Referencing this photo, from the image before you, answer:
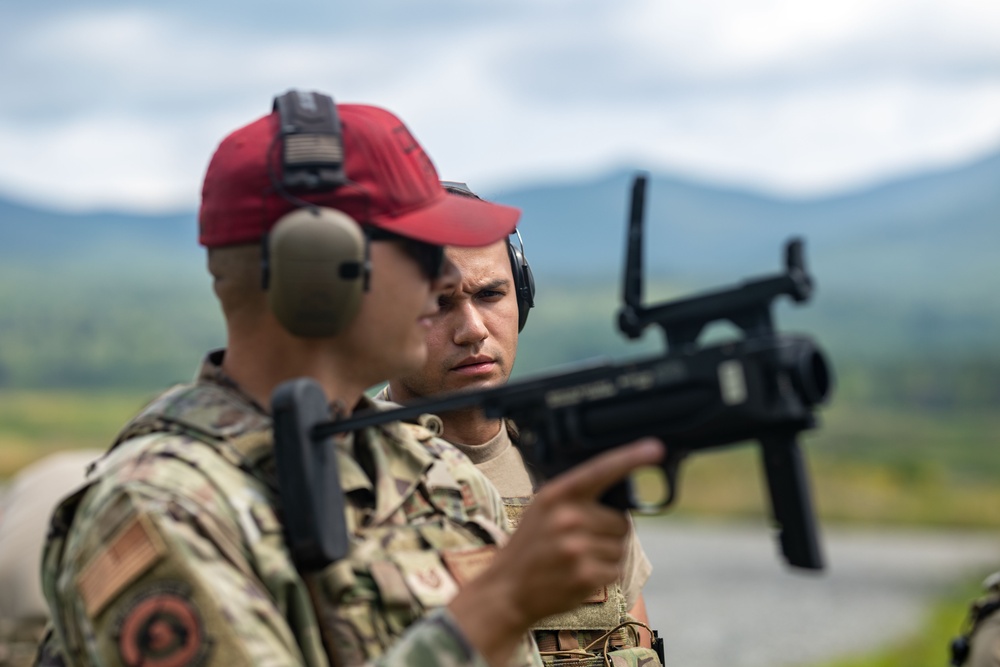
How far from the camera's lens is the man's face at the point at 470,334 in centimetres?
493

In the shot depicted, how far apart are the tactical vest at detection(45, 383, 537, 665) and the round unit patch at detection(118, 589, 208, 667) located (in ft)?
0.77

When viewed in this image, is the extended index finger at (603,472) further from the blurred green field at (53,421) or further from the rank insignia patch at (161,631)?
the blurred green field at (53,421)

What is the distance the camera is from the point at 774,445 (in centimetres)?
280

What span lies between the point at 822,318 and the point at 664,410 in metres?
202

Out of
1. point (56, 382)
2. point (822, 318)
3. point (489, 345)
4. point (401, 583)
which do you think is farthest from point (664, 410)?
point (822, 318)

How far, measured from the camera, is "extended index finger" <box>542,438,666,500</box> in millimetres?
2627

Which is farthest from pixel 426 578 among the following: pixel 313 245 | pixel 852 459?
pixel 852 459

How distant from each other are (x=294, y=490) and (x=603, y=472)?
0.74 meters

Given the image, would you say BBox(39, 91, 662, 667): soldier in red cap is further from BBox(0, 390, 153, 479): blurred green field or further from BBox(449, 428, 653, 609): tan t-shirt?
BBox(0, 390, 153, 479): blurred green field

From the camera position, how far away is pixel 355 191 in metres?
3.09

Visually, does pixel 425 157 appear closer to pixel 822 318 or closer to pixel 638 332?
pixel 638 332

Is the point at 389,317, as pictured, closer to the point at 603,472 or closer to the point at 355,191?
the point at 355,191

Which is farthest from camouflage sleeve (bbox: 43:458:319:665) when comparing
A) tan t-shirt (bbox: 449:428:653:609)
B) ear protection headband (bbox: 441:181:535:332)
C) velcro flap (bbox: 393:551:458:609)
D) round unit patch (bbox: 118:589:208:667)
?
ear protection headband (bbox: 441:181:535:332)

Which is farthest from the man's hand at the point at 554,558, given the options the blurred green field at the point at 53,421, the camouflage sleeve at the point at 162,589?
the blurred green field at the point at 53,421
